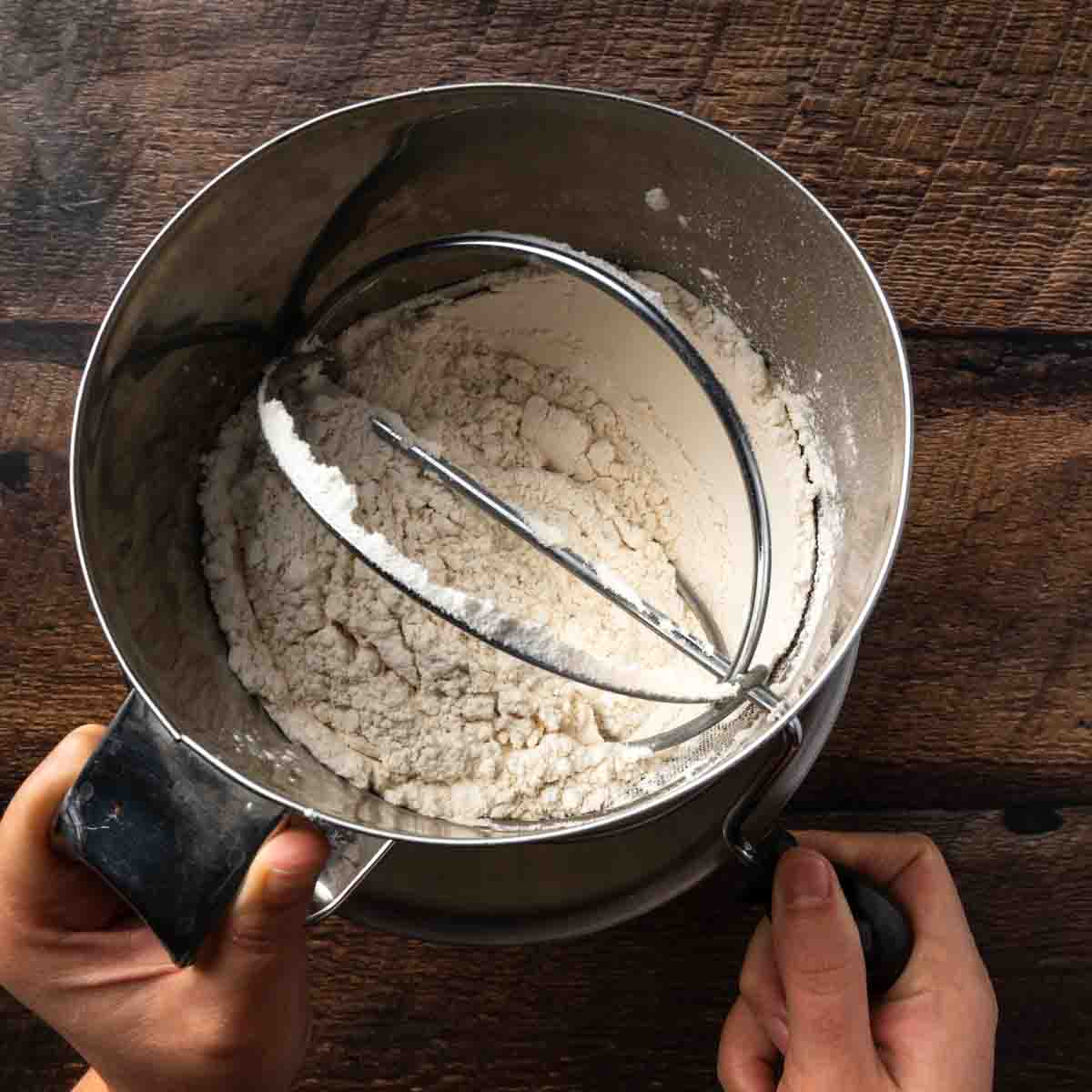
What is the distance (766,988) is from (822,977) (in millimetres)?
76

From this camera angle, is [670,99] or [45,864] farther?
[670,99]

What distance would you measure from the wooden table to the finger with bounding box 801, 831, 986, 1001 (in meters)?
0.04

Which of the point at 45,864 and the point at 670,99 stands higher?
the point at 670,99

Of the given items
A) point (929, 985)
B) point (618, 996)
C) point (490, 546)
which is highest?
point (490, 546)

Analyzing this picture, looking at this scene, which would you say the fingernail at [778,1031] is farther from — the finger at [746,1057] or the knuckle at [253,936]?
the knuckle at [253,936]

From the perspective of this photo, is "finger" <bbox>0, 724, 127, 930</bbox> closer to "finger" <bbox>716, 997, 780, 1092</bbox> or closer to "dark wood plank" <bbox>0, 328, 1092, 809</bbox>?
"dark wood plank" <bbox>0, 328, 1092, 809</bbox>

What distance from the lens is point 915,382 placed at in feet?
1.85

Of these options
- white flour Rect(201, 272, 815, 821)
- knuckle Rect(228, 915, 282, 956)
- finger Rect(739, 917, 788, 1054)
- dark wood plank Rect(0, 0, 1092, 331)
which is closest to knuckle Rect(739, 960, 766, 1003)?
finger Rect(739, 917, 788, 1054)

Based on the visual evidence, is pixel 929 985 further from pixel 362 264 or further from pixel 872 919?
pixel 362 264

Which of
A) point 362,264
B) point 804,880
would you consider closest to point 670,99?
point 362,264

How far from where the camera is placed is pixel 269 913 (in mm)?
400

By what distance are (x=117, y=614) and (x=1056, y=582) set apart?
1.51ft

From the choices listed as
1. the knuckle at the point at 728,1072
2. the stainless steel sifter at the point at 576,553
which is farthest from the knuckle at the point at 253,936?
the knuckle at the point at 728,1072

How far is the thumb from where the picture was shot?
17.4 inches
